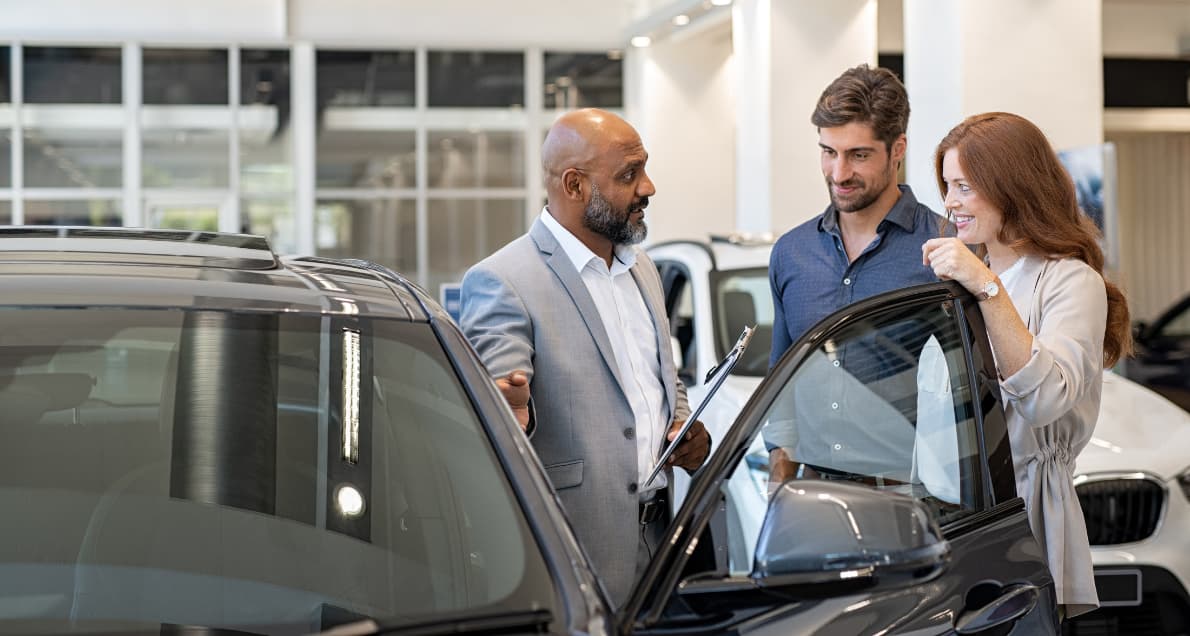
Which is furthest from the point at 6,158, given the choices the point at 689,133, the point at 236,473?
the point at 236,473

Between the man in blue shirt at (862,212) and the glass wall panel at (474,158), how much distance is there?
518 inches

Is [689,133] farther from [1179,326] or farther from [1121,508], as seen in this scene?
[1121,508]

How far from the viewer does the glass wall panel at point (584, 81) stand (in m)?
16.2

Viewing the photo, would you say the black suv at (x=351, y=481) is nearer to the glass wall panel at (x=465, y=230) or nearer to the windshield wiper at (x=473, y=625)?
the windshield wiper at (x=473, y=625)

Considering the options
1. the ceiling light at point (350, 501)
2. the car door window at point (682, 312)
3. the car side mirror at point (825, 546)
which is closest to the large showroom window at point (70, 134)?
the car door window at point (682, 312)

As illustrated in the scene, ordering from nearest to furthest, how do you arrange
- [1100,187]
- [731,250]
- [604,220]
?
[604,220] < [731,250] < [1100,187]

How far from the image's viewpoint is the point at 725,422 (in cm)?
507

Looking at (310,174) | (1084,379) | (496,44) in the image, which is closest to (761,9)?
(496,44)

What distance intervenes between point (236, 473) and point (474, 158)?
14185 mm

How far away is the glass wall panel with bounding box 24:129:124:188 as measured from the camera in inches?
605

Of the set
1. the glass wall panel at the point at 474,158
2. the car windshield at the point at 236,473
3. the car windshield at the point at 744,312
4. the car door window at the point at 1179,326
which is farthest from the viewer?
the glass wall panel at the point at 474,158

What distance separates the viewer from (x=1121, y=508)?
183 inches

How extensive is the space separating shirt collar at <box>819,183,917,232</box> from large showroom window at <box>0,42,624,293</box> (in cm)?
1236

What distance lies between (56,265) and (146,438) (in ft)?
0.99
